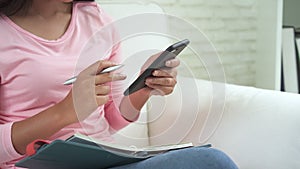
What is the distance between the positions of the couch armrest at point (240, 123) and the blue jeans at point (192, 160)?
0.71 feet

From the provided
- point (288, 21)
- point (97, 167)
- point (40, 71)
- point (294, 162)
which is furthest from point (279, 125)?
point (288, 21)

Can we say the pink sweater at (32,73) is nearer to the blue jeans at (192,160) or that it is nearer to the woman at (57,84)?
the woman at (57,84)

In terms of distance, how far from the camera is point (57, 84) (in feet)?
2.79

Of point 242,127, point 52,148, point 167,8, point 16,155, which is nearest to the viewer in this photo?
point 52,148

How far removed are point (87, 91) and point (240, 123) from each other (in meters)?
0.36

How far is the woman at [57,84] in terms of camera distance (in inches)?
28.2

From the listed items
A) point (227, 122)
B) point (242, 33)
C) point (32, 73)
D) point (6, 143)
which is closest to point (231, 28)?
point (242, 33)

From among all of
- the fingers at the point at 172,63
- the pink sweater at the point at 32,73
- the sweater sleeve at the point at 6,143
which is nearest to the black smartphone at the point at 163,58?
the fingers at the point at 172,63

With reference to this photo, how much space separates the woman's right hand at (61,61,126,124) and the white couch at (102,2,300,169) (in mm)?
284

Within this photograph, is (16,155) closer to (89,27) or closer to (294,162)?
(89,27)

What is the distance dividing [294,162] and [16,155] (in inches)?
20.4

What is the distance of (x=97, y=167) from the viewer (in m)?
0.68

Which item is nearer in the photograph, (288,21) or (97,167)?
(97,167)

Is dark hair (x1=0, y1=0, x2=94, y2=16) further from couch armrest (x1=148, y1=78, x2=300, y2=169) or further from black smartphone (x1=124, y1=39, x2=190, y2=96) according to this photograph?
couch armrest (x1=148, y1=78, x2=300, y2=169)
